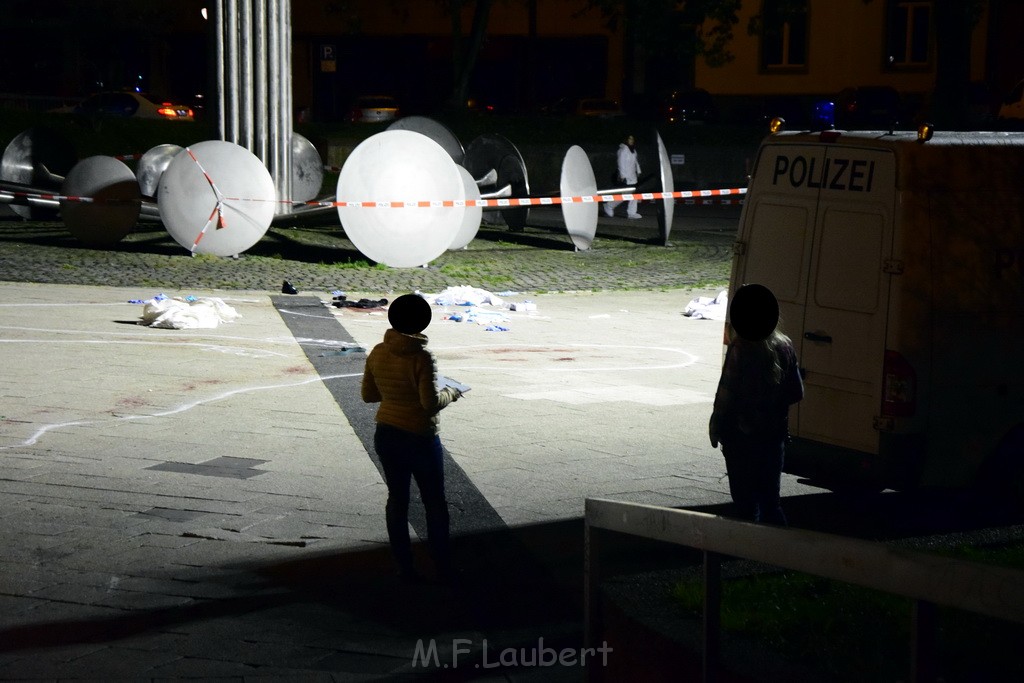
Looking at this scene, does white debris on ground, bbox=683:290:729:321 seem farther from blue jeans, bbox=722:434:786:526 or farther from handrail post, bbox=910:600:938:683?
handrail post, bbox=910:600:938:683

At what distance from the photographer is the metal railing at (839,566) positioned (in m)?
3.07

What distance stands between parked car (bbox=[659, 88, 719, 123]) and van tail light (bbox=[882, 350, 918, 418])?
3975 centimetres

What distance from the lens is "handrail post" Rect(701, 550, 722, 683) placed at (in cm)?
408

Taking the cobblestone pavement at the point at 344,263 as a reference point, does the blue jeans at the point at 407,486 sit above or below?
above

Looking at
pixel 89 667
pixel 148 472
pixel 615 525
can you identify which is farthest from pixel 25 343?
pixel 615 525

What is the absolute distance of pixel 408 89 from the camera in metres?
56.9

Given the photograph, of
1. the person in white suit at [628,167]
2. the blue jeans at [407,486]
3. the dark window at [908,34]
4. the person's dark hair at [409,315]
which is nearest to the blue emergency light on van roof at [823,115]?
the person's dark hair at [409,315]

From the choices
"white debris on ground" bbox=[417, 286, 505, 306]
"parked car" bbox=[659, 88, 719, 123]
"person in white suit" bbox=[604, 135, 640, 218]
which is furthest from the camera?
"parked car" bbox=[659, 88, 719, 123]

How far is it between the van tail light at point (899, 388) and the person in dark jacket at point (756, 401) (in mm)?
750

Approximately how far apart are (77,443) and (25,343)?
154 inches

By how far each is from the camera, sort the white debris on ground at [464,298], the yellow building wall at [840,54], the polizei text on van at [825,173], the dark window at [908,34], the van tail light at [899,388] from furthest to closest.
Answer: the yellow building wall at [840,54]
the dark window at [908,34]
the white debris on ground at [464,298]
the polizei text on van at [825,173]
the van tail light at [899,388]

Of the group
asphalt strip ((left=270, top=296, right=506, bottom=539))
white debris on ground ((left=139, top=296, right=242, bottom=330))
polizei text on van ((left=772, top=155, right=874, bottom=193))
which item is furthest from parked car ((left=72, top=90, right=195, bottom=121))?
polizei text on van ((left=772, top=155, right=874, bottom=193))

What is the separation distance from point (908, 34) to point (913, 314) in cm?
4093

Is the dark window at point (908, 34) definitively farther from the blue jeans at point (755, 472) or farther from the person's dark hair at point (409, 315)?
the person's dark hair at point (409, 315)
